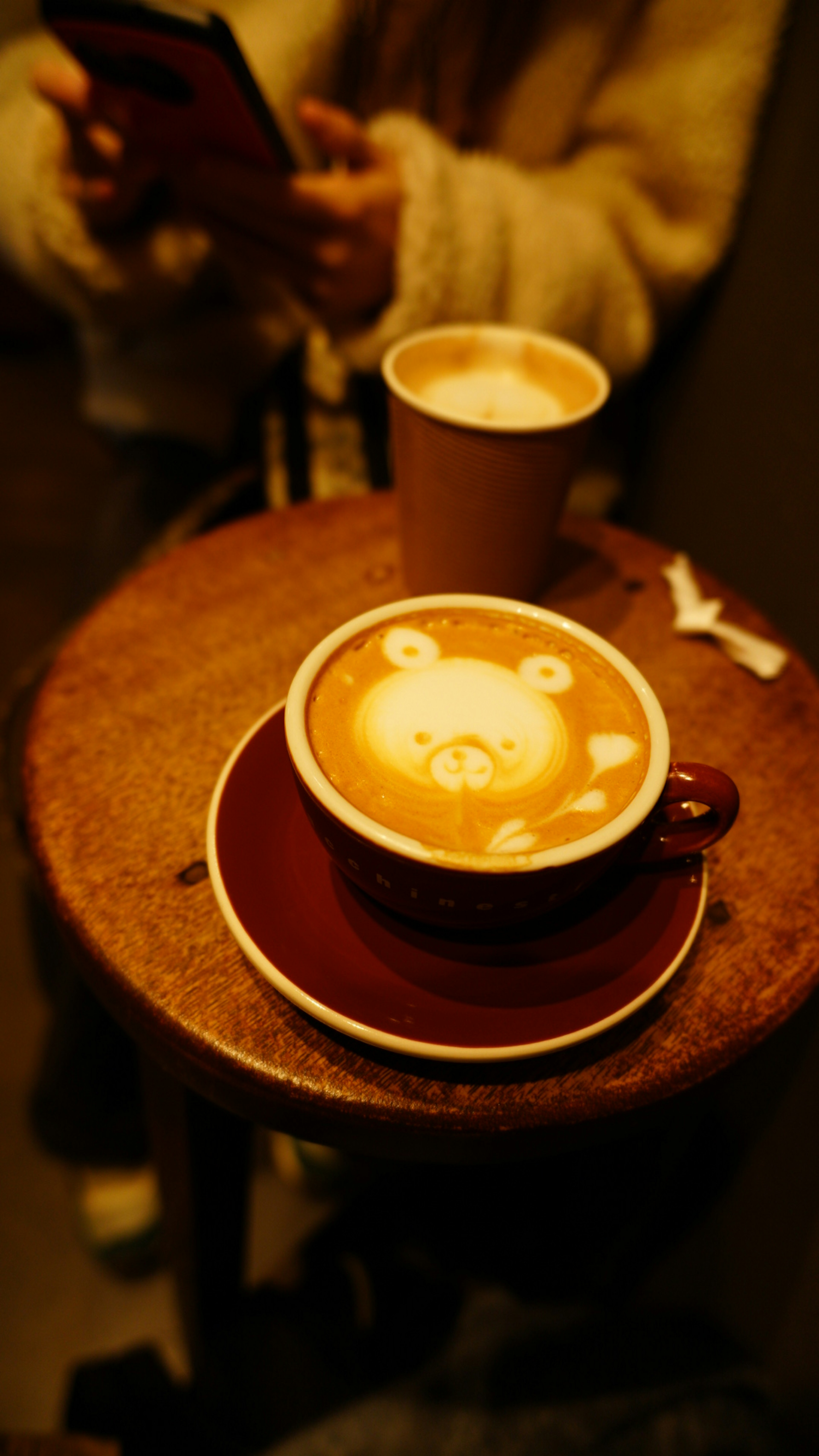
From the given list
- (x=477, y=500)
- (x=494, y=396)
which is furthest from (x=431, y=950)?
(x=494, y=396)

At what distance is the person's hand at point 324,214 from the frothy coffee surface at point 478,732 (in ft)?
1.83

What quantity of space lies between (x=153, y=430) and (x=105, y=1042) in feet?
2.57

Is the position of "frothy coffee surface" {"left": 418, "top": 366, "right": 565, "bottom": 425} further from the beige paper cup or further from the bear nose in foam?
the bear nose in foam

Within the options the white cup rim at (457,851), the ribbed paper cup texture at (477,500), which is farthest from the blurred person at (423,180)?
the white cup rim at (457,851)

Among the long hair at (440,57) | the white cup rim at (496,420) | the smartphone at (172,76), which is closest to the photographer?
the white cup rim at (496,420)

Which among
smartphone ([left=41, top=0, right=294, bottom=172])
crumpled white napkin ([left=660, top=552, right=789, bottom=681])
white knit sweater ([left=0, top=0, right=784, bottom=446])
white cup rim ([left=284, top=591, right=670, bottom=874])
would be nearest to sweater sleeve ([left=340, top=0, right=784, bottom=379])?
white knit sweater ([left=0, top=0, right=784, bottom=446])

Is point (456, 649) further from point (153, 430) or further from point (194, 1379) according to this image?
point (153, 430)

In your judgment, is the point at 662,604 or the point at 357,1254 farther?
the point at 357,1254

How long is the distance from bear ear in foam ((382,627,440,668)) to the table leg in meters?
0.29

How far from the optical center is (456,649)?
1.34ft

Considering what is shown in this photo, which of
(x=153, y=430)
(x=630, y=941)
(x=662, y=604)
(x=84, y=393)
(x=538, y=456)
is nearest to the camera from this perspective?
(x=630, y=941)

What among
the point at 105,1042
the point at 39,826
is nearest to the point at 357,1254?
the point at 105,1042

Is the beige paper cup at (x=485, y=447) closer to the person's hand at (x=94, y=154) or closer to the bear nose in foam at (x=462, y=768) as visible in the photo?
the bear nose in foam at (x=462, y=768)

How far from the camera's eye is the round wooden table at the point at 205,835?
0.36 m
